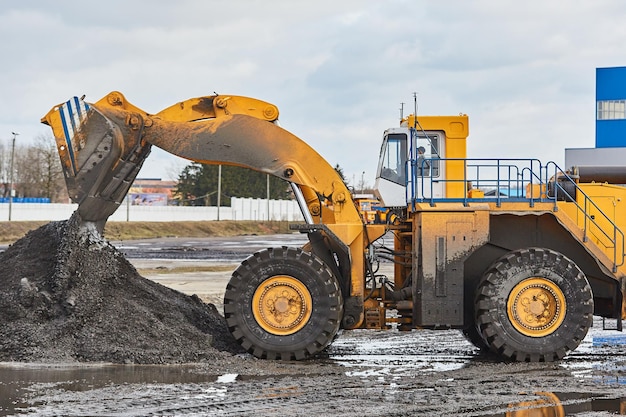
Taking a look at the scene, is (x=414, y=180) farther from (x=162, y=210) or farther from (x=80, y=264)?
(x=162, y=210)

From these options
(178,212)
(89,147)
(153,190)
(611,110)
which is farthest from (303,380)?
(153,190)

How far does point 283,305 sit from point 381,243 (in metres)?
1.95

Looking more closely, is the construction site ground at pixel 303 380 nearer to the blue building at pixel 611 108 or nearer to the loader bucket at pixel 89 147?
the loader bucket at pixel 89 147

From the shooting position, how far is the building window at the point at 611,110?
5762cm

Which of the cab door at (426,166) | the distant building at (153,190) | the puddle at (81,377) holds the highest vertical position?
the distant building at (153,190)

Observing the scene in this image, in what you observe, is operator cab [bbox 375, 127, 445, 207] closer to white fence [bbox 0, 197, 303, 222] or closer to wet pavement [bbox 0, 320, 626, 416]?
wet pavement [bbox 0, 320, 626, 416]

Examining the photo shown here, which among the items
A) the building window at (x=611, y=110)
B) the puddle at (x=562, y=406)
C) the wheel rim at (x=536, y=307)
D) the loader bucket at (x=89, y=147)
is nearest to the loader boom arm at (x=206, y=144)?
the loader bucket at (x=89, y=147)

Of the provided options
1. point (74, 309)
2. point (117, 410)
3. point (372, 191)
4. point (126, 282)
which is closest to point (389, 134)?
point (372, 191)

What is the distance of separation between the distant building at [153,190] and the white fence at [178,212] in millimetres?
22950

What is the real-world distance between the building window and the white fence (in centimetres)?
2396

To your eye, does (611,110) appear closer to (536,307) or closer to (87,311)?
(536,307)

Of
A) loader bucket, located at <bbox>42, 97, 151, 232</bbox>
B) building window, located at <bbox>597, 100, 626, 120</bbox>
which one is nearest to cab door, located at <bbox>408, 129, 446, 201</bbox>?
loader bucket, located at <bbox>42, 97, 151, 232</bbox>

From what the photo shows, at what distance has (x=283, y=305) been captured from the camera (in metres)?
12.5

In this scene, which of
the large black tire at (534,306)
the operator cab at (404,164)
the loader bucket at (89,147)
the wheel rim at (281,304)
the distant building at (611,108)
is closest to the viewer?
the large black tire at (534,306)
